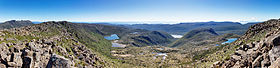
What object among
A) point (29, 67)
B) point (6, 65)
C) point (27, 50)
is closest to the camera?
point (6, 65)

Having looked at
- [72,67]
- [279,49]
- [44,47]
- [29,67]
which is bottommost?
[72,67]

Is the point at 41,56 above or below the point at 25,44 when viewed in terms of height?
below

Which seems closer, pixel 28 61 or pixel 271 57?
pixel 271 57

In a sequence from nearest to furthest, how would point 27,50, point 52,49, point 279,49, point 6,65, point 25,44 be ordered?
point 279,49 < point 6,65 < point 27,50 < point 25,44 < point 52,49

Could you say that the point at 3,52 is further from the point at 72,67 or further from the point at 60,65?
the point at 72,67

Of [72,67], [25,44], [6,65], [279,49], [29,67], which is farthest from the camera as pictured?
[72,67]

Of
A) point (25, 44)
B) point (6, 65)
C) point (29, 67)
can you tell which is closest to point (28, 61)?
point (29, 67)

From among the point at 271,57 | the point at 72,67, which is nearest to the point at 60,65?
the point at 72,67

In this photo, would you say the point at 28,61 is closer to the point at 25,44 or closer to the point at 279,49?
the point at 25,44

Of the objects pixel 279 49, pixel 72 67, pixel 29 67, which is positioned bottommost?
pixel 72 67
